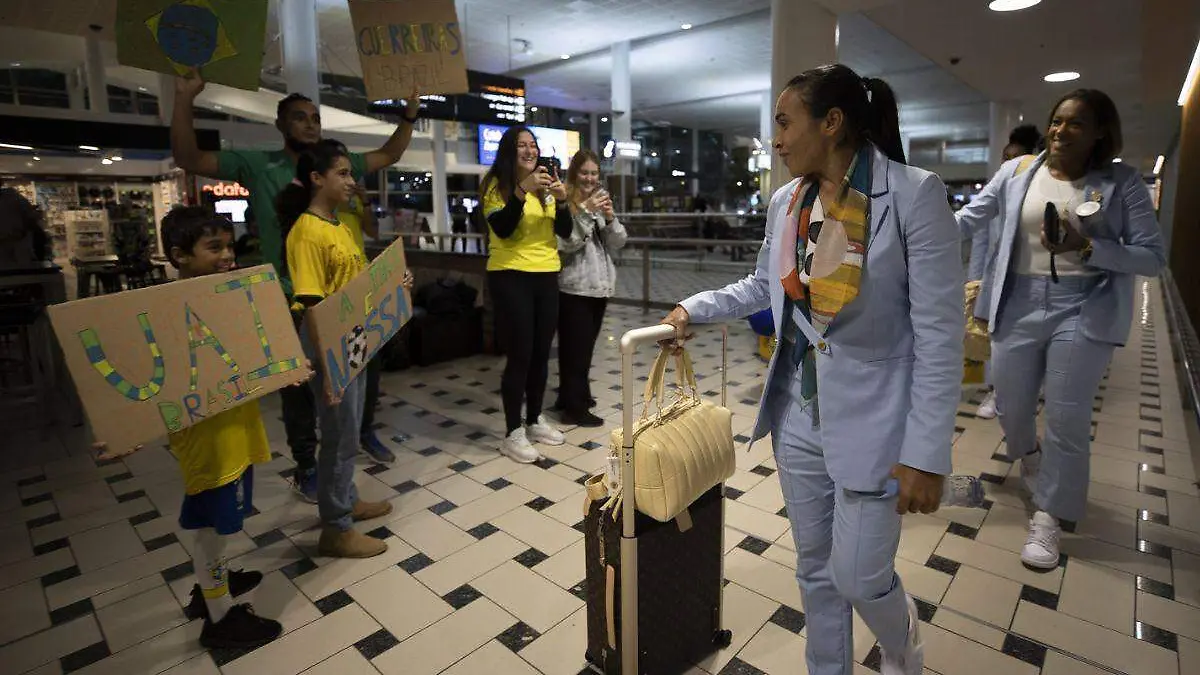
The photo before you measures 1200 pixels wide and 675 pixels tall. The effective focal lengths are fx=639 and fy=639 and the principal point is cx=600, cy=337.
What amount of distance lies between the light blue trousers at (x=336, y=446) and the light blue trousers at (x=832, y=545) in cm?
162

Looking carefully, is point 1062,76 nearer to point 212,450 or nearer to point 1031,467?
point 1031,467

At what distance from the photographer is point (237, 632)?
2.04m

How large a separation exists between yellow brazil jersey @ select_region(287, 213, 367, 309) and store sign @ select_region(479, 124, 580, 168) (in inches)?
319

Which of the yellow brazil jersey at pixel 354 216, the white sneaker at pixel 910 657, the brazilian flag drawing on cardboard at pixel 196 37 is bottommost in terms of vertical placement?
the white sneaker at pixel 910 657

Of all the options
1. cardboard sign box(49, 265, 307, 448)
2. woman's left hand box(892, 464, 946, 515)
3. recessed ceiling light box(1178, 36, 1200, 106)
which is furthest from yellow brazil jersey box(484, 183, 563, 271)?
recessed ceiling light box(1178, 36, 1200, 106)

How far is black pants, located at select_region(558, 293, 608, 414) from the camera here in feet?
12.7

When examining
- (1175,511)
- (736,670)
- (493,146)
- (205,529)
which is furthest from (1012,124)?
(205,529)

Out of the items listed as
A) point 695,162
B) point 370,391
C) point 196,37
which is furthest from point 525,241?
point 695,162

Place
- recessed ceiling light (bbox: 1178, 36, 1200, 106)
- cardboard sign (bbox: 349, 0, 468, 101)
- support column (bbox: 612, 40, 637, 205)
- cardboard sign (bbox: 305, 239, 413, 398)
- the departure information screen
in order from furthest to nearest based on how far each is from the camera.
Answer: support column (bbox: 612, 40, 637, 205) → the departure information screen → recessed ceiling light (bbox: 1178, 36, 1200, 106) → cardboard sign (bbox: 349, 0, 468, 101) → cardboard sign (bbox: 305, 239, 413, 398)

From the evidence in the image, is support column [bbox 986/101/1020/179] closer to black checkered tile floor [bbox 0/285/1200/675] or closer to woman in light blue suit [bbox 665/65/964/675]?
black checkered tile floor [bbox 0/285/1200/675]

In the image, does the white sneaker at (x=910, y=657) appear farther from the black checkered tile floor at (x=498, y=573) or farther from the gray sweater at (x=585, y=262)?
the gray sweater at (x=585, y=262)

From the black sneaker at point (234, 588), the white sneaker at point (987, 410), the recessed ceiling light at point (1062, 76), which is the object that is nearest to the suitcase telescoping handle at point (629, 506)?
the black sneaker at point (234, 588)

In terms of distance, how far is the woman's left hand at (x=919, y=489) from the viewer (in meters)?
1.24

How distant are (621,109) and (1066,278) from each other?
1165 centimetres
